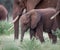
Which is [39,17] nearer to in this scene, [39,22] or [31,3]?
[39,22]

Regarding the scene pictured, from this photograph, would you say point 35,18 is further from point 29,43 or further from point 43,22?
point 29,43

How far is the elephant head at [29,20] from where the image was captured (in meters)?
10.0

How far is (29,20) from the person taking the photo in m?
10.1

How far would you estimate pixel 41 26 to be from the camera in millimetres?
9977

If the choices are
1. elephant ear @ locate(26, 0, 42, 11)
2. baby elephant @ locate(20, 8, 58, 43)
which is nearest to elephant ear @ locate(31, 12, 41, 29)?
baby elephant @ locate(20, 8, 58, 43)

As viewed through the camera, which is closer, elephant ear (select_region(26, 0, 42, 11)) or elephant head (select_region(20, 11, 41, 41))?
elephant head (select_region(20, 11, 41, 41))

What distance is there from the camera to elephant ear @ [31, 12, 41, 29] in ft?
32.7

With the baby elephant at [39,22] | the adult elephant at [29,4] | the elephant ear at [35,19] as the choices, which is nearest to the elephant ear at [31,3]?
the adult elephant at [29,4]

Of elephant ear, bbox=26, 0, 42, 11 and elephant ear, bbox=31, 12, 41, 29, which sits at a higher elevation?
elephant ear, bbox=26, 0, 42, 11

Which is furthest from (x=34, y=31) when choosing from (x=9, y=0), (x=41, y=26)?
(x=9, y=0)

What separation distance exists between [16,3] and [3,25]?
2.64 metres

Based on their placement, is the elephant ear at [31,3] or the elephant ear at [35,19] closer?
the elephant ear at [35,19]

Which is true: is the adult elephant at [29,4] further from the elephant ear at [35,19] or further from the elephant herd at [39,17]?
the elephant ear at [35,19]

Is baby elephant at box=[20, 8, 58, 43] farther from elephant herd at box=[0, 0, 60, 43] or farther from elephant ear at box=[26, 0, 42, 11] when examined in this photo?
elephant ear at box=[26, 0, 42, 11]
